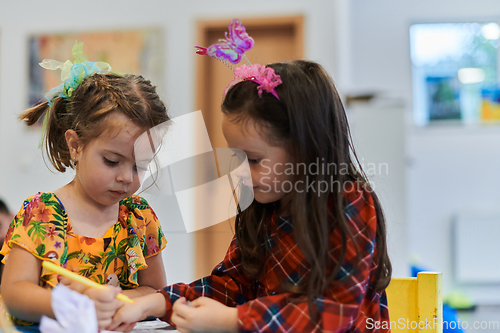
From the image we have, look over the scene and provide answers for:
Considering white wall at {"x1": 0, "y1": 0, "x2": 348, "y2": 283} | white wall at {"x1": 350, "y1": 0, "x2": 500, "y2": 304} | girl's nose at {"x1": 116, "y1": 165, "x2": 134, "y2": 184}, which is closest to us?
girl's nose at {"x1": 116, "y1": 165, "x2": 134, "y2": 184}

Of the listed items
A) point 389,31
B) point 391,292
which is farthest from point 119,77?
point 389,31

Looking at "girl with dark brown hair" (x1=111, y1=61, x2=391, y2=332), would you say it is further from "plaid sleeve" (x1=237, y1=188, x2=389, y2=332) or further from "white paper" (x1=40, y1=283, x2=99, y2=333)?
"white paper" (x1=40, y1=283, x2=99, y2=333)

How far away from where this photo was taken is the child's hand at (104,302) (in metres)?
0.57

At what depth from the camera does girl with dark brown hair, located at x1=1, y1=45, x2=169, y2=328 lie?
66 centimetres

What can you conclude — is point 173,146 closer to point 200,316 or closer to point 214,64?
point 200,316

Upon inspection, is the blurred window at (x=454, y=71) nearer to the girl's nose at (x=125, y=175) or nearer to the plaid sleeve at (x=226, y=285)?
the plaid sleeve at (x=226, y=285)

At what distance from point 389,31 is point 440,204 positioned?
1.15 metres

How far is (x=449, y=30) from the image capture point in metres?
2.78

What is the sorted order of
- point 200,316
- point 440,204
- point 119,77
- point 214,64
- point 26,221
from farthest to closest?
point 440,204
point 214,64
point 119,77
point 26,221
point 200,316

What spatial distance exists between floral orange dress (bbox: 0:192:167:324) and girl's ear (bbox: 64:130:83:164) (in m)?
0.08

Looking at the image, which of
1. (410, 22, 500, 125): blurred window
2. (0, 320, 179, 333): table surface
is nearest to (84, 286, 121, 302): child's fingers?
(0, 320, 179, 333): table surface

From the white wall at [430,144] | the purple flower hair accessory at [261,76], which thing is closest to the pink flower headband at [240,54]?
the purple flower hair accessory at [261,76]

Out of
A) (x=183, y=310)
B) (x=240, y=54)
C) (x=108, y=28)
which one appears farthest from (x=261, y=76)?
(x=108, y=28)

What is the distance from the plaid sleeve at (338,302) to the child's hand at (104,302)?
172mm
